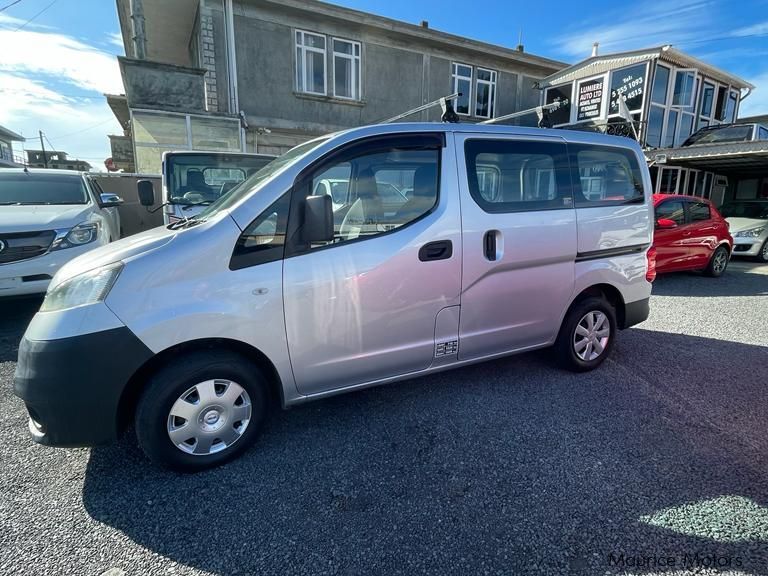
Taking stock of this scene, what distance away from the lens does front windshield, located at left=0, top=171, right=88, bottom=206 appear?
524 cm

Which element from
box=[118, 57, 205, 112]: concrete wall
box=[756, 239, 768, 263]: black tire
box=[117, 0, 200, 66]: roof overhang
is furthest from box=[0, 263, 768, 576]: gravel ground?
box=[117, 0, 200, 66]: roof overhang

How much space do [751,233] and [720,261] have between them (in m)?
3.02

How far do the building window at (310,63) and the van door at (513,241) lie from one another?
37.8 feet

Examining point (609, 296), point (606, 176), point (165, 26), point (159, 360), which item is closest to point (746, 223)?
point (609, 296)

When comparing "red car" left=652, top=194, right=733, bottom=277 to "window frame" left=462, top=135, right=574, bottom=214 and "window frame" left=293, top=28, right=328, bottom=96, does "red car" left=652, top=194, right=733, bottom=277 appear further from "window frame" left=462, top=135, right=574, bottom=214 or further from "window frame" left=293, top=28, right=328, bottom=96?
"window frame" left=293, top=28, right=328, bottom=96

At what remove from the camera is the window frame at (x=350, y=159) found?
7.75ft

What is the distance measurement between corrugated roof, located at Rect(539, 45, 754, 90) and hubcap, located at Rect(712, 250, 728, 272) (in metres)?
8.60

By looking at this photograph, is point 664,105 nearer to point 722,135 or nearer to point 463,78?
point 722,135

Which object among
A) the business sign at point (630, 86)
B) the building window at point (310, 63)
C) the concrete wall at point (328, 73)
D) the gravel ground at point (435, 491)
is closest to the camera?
the gravel ground at point (435, 491)

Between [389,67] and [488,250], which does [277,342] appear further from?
[389,67]

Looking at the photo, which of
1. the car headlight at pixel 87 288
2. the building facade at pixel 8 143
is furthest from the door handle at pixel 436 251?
the building facade at pixel 8 143

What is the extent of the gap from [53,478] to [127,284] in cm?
124

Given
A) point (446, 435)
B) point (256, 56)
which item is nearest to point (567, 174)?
point (446, 435)

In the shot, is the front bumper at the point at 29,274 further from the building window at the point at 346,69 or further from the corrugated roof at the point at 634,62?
the corrugated roof at the point at 634,62
